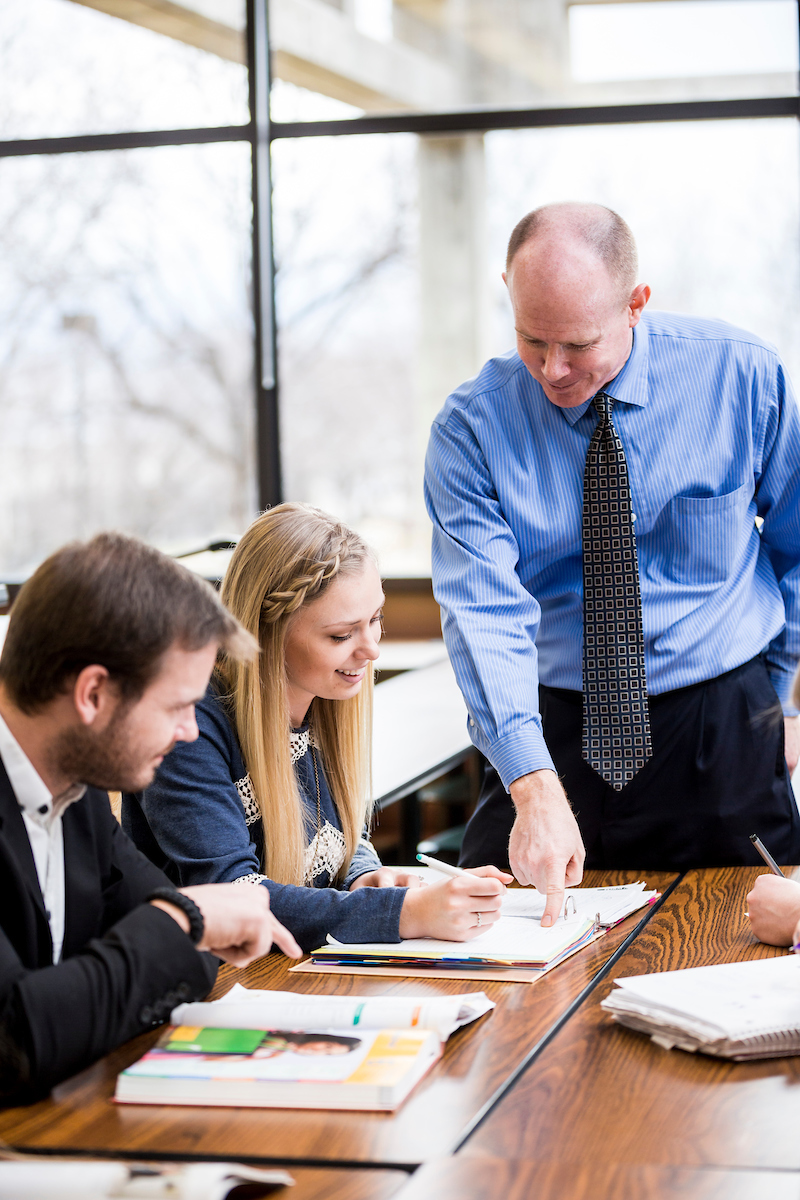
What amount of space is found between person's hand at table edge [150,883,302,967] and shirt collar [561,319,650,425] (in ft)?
3.32

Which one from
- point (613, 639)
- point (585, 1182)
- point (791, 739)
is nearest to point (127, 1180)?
point (585, 1182)

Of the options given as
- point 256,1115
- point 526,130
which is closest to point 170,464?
point 526,130

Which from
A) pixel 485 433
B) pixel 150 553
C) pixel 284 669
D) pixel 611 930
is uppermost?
pixel 485 433

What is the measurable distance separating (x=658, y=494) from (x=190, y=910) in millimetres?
1082

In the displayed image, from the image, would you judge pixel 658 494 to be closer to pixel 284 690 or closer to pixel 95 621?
pixel 284 690

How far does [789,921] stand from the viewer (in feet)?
4.76

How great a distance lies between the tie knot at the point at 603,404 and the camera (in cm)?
200

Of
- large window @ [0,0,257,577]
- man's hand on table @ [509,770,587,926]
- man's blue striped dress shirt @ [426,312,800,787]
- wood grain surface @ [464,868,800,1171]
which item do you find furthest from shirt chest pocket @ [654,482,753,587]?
large window @ [0,0,257,577]

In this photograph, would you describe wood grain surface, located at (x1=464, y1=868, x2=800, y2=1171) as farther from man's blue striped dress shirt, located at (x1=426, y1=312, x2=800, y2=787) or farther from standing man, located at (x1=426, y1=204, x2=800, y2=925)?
man's blue striped dress shirt, located at (x1=426, y1=312, x2=800, y2=787)

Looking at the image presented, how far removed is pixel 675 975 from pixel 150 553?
0.67 metres

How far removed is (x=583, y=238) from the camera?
6.14ft

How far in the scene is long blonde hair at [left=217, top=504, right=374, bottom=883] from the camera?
171 centimetres

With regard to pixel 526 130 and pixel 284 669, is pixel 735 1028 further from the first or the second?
pixel 526 130

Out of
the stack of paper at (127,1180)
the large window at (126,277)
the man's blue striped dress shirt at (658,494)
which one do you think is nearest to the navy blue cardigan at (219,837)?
the man's blue striped dress shirt at (658,494)
